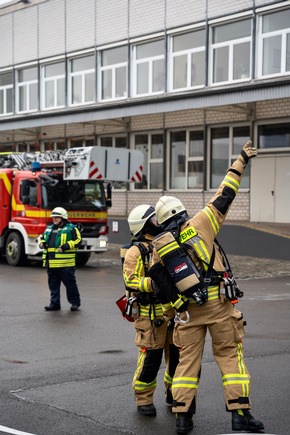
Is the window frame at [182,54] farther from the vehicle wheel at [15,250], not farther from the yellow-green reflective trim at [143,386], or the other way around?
the yellow-green reflective trim at [143,386]

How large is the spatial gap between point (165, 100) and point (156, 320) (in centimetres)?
1793

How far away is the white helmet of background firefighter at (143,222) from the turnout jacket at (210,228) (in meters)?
0.52

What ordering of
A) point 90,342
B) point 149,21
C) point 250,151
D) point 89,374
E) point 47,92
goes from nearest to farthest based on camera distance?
point 250,151 → point 89,374 → point 90,342 → point 149,21 → point 47,92

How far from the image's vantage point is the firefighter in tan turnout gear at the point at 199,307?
17.8 ft

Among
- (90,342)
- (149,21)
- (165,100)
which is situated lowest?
(90,342)

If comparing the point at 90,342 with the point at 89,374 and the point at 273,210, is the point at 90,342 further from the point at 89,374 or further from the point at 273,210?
the point at 273,210

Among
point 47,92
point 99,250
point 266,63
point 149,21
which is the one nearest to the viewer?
point 99,250

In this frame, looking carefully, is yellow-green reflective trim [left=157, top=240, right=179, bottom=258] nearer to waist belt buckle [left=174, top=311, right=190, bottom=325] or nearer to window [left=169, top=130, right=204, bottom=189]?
waist belt buckle [left=174, top=311, right=190, bottom=325]

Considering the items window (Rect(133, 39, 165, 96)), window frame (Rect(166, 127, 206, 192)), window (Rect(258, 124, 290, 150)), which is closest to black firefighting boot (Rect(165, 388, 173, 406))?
window (Rect(258, 124, 290, 150))

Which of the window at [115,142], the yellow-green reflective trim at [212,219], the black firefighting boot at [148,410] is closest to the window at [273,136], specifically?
the window at [115,142]

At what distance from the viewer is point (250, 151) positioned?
6.06 m

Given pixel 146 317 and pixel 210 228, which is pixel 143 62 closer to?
pixel 146 317

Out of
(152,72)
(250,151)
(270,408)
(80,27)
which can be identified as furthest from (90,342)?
(80,27)

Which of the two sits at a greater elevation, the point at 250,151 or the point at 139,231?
the point at 250,151
